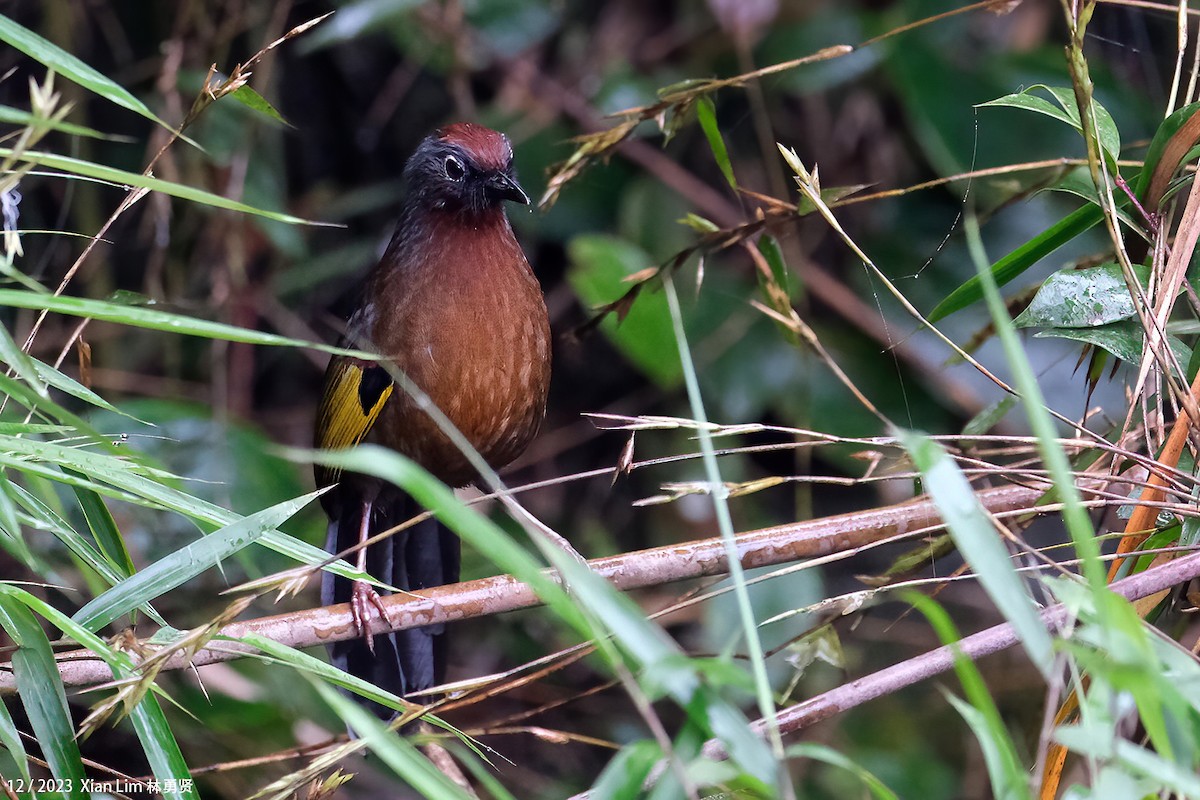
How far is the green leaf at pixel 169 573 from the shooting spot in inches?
61.1

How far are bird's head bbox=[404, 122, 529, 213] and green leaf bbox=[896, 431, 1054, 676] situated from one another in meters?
1.64

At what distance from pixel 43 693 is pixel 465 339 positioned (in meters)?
1.23

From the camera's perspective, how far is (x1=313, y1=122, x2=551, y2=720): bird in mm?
2592

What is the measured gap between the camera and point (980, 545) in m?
1.12

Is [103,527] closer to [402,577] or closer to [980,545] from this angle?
[980,545]

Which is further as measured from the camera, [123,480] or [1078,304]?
[1078,304]

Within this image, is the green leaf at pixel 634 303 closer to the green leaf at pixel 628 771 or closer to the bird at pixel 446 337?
the bird at pixel 446 337

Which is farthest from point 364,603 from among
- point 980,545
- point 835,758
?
point 980,545

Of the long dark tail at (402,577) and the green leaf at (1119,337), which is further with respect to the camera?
the long dark tail at (402,577)

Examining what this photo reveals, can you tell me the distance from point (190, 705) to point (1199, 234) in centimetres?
255

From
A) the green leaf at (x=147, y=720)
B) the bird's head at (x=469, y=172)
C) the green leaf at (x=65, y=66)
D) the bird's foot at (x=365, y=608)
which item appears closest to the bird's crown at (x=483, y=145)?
the bird's head at (x=469, y=172)

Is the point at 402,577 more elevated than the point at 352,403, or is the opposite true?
the point at 352,403

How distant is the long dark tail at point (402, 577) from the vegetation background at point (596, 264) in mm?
171

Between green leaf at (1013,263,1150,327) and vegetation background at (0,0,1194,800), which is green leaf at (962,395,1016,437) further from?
vegetation background at (0,0,1194,800)
